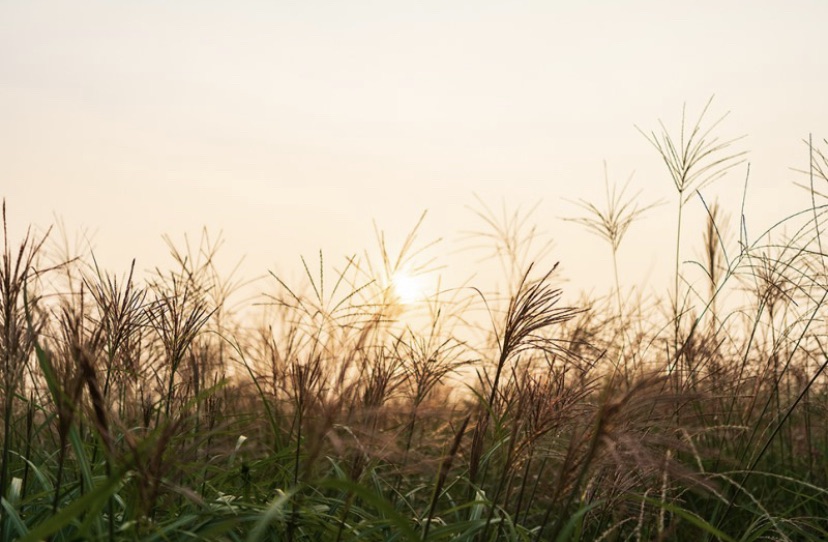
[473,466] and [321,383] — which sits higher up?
[321,383]

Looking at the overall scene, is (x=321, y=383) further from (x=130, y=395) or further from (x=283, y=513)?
(x=130, y=395)

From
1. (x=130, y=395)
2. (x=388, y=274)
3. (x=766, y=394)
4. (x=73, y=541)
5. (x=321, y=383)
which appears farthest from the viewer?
(x=766, y=394)

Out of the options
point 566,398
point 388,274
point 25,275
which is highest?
point 388,274

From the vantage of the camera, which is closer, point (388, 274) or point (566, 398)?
point (566, 398)

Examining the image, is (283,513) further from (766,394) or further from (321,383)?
(766,394)

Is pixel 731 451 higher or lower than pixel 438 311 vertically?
lower

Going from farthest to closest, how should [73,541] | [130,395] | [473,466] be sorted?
[130,395]
[473,466]
[73,541]

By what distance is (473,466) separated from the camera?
2.26 metres

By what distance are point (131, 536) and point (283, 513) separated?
422 millimetres

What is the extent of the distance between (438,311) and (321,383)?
4.62ft

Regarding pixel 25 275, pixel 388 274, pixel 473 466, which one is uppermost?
pixel 388 274

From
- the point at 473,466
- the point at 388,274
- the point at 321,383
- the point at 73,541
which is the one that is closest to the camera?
the point at 73,541

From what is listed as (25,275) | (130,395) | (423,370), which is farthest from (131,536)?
(130,395)

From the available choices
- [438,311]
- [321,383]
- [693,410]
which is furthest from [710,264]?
[321,383]
